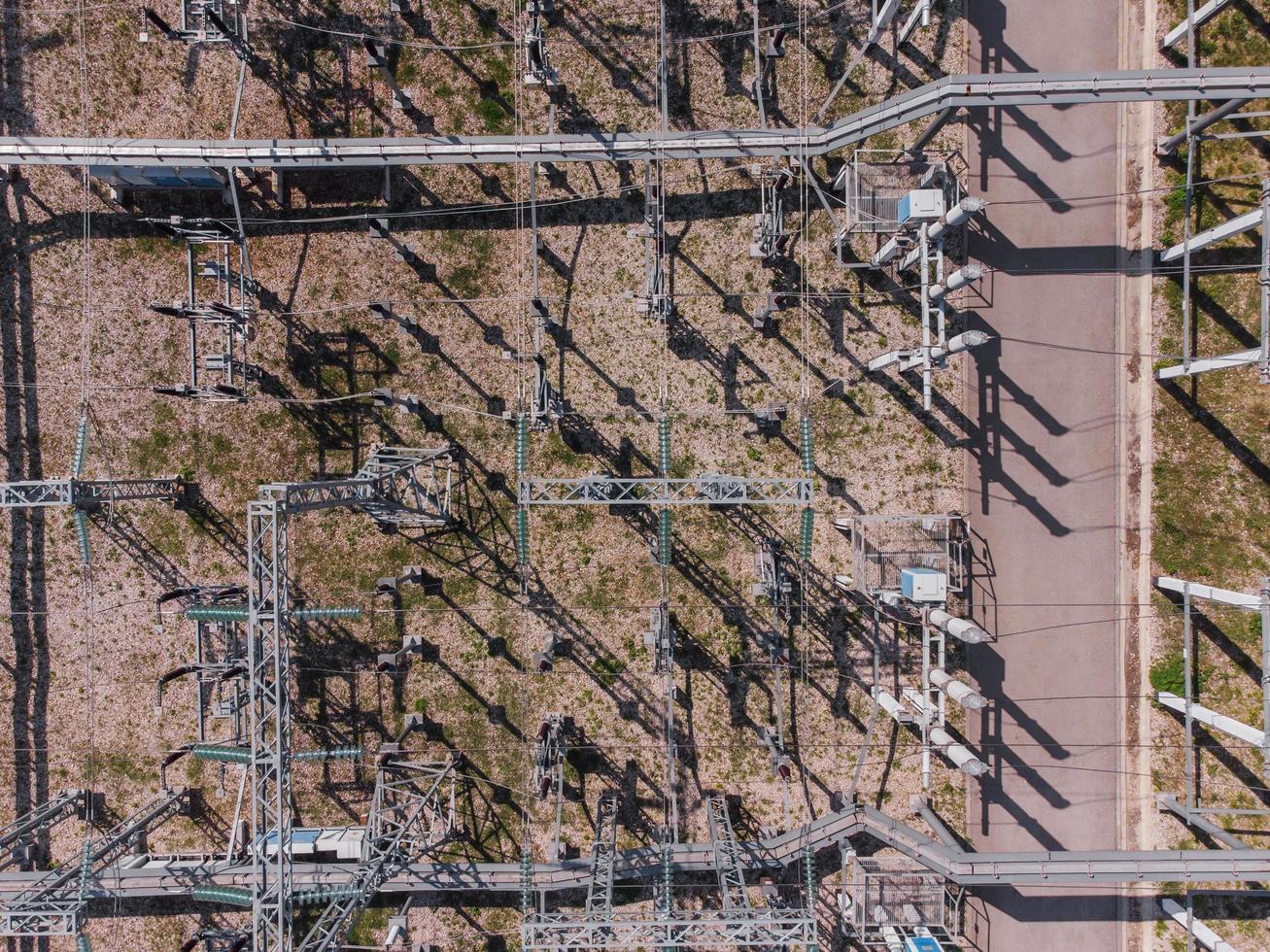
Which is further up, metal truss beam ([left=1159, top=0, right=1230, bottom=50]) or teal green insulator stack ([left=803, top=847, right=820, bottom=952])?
metal truss beam ([left=1159, top=0, right=1230, bottom=50])

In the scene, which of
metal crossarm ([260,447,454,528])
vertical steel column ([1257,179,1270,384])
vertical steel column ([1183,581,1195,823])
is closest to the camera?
metal crossarm ([260,447,454,528])

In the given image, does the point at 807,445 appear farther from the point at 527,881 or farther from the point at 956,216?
the point at 527,881

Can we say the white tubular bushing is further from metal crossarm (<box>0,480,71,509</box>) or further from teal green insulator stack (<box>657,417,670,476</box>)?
metal crossarm (<box>0,480,71,509</box>)

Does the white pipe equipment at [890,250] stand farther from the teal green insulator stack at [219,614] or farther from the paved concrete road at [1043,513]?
the teal green insulator stack at [219,614]

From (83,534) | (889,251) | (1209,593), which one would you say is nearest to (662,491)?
(889,251)

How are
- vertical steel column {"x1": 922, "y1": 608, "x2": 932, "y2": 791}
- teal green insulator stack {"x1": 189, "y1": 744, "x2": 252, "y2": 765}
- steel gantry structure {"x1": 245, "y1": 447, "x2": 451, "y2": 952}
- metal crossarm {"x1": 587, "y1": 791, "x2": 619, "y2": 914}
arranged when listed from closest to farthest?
steel gantry structure {"x1": 245, "y1": 447, "x2": 451, "y2": 952} < teal green insulator stack {"x1": 189, "y1": 744, "x2": 252, "y2": 765} < metal crossarm {"x1": 587, "y1": 791, "x2": 619, "y2": 914} < vertical steel column {"x1": 922, "y1": 608, "x2": 932, "y2": 791}

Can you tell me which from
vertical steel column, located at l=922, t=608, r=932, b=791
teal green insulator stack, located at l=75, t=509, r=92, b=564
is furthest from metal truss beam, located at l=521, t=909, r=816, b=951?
teal green insulator stack, located at l=75, t=509, r=92, b=564

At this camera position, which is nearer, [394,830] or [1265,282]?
[1265,282]
